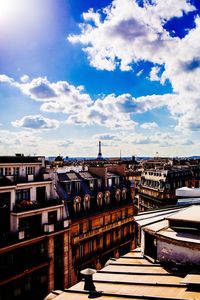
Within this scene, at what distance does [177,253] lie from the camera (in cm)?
2245

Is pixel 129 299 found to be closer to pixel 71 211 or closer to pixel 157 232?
pixel 157 232

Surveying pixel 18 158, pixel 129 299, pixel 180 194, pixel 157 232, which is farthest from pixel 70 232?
pixel 129 299

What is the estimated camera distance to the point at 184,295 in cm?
1669

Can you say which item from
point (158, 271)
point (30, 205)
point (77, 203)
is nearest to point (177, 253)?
point (158, 271)

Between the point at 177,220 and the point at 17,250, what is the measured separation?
957 inches

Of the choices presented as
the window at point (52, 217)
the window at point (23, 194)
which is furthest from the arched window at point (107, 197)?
the window at point (23, 194)

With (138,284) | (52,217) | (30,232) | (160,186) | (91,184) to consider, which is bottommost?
(30,232)

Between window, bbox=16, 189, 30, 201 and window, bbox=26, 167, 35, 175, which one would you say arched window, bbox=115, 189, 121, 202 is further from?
window, bbox=16, 189, 30, 201

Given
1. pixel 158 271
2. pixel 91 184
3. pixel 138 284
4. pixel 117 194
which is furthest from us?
pixel 117 194

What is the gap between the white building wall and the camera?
21.5 meters

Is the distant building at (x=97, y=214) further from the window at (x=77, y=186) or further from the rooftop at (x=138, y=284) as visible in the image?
the rooftop at (x=138, y=284)

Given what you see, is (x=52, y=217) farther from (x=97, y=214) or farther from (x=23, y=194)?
(x=97, y=214)

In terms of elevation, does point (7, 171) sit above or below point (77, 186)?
above

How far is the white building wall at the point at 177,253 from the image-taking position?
21484 millimetres
